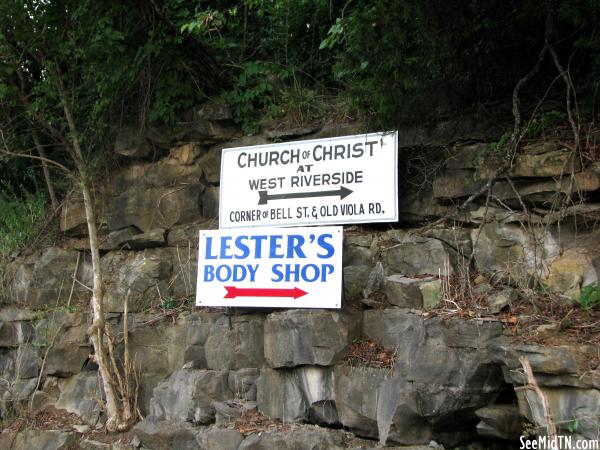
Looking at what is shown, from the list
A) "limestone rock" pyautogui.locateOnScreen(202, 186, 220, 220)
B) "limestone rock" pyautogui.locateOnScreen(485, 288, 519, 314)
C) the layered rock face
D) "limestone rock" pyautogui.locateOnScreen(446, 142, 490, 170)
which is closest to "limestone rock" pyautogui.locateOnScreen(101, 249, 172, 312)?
the layered rock face

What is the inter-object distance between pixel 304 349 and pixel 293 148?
6.99ft

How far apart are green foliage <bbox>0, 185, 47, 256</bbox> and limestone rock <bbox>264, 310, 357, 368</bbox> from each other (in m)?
4.72

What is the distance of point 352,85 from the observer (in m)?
7.31

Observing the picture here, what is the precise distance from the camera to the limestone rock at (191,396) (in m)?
7.07

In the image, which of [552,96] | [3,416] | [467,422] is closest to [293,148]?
[552,96]

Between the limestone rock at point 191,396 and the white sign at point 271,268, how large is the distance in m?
0.75

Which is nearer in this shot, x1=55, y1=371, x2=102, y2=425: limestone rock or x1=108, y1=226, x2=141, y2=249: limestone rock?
x1=55, y1=371, x2=102, y2=425: limestone rock

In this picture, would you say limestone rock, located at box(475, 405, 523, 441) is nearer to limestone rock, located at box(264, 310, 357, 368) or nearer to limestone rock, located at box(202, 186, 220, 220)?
limestone rock, located at box(264, 310, 357, 368)

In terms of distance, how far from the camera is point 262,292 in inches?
Answer: 277

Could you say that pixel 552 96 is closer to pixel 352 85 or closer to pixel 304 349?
pixel 352 85

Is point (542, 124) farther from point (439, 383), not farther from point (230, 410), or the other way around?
point (230, 410)

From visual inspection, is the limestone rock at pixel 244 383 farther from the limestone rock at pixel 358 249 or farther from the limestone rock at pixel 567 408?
the limestone rock at pixel 567 408

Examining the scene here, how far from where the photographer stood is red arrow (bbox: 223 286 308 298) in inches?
271

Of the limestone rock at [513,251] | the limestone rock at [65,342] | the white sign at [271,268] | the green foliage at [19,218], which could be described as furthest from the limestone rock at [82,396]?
the limestone rock at [513,251]
